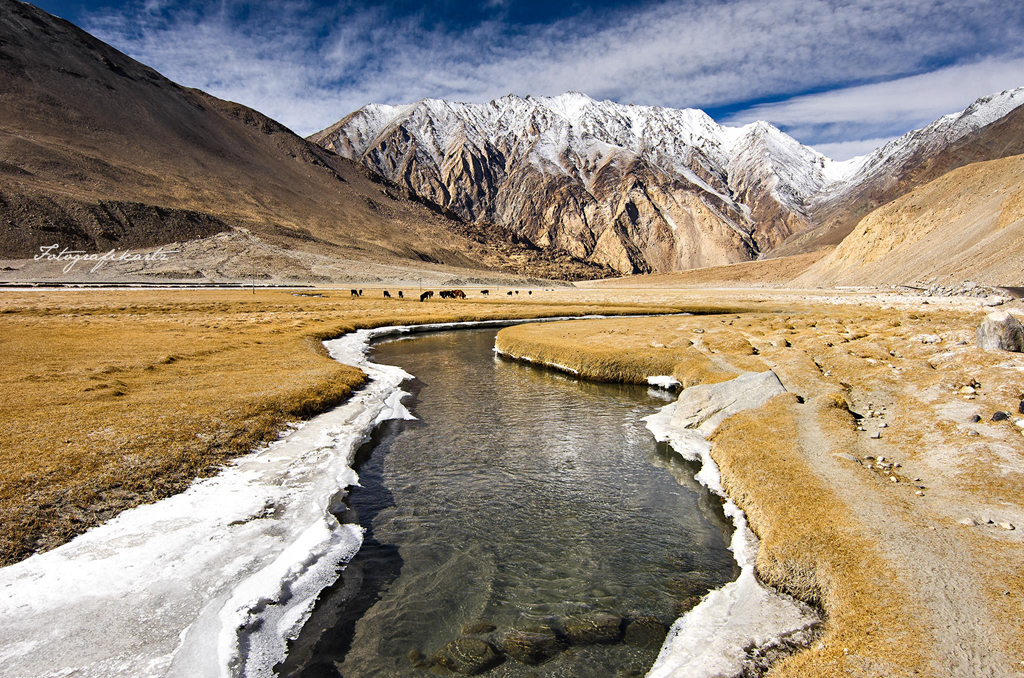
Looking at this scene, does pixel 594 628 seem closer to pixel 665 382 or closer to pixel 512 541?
pixel 512 541

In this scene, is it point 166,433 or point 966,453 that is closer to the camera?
point 966,453

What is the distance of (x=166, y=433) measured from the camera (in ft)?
50.8

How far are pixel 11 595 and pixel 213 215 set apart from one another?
641 ft

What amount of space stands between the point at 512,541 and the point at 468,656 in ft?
11.9

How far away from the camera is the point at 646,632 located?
365 inches

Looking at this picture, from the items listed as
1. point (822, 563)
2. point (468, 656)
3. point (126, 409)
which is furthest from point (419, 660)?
Answer: point (126, 409)

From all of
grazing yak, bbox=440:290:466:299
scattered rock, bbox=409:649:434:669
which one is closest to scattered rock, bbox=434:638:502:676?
scattered rock, bbox=409:649:434:669

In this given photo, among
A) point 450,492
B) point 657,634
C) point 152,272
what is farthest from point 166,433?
point 152,272

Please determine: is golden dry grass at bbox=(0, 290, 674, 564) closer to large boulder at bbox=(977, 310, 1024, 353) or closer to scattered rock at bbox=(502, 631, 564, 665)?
scattered rock at bbox=(502, 631, 564, 665)

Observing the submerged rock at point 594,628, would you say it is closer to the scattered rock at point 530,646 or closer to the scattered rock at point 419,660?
the scattered rock at point 530,646

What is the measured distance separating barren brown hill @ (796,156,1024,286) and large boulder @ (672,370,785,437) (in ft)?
235

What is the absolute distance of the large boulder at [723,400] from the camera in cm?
1923

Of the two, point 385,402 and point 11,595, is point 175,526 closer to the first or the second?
point 11,595

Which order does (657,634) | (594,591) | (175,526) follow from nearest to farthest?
(657,634)
(594,591)
(175,526)
